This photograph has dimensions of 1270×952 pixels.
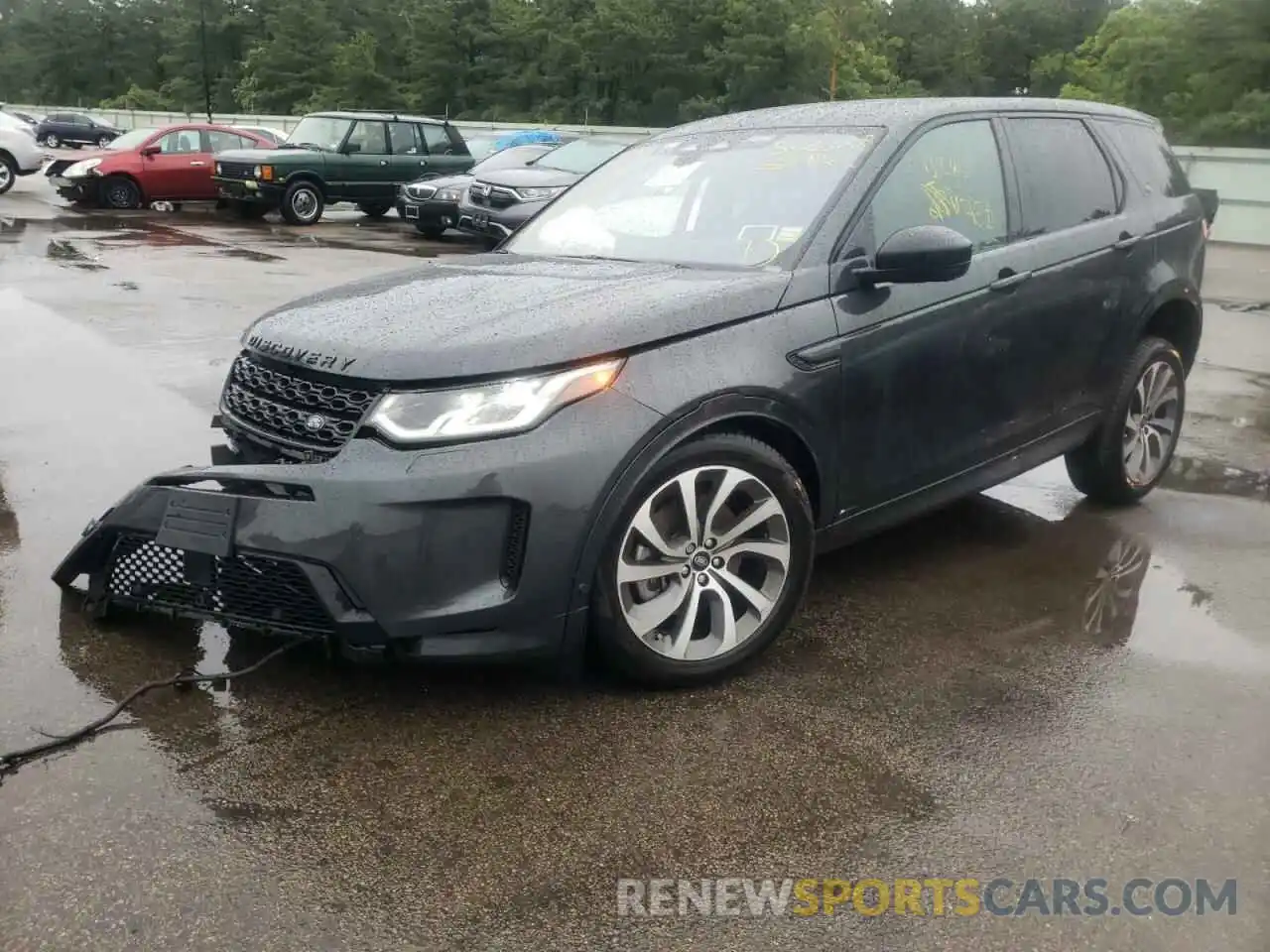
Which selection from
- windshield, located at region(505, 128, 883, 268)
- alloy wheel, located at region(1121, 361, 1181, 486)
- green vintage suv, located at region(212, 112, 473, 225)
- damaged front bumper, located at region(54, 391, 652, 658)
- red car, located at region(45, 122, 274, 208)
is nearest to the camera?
damaged front bumper, located at region(54, 391, 652, 658)

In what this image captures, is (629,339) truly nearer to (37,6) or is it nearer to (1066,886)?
(1066,886)

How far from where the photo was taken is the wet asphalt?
251cm

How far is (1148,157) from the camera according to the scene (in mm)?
5438

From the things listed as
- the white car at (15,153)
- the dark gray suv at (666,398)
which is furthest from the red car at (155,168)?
the dark gray suv at (666,398)

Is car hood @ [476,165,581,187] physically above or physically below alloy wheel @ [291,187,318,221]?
above

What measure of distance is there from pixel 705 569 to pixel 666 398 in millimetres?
540

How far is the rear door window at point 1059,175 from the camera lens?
4648 millimetres

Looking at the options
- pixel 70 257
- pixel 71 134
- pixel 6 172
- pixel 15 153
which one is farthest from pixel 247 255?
pixel 71 134

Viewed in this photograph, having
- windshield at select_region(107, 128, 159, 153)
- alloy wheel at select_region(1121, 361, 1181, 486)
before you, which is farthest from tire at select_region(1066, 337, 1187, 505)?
windshield at select_region(107, 128, 159, 153)

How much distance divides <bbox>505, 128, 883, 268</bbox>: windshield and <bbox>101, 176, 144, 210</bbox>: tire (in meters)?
17.5

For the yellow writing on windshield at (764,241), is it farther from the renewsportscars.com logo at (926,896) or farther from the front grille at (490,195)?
the front grille at (490,195)

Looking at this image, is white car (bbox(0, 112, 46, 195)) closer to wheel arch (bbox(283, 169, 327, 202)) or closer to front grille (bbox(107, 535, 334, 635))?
wheel arch (bbox(283, 169, 327, 202))

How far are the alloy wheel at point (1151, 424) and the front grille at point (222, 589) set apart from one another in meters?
3.71

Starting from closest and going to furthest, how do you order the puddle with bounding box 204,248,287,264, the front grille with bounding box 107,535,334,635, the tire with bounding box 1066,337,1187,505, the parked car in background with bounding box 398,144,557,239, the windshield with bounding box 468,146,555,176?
the front grille with bounding box 107,535,334,635, the tire with bounding box 1066,337,1187,505, the puddle with bounding box 204,248,287,264, the parked car in background with bounding box 398,144,557,239, the windshield with bounding box 468,146,555,176
